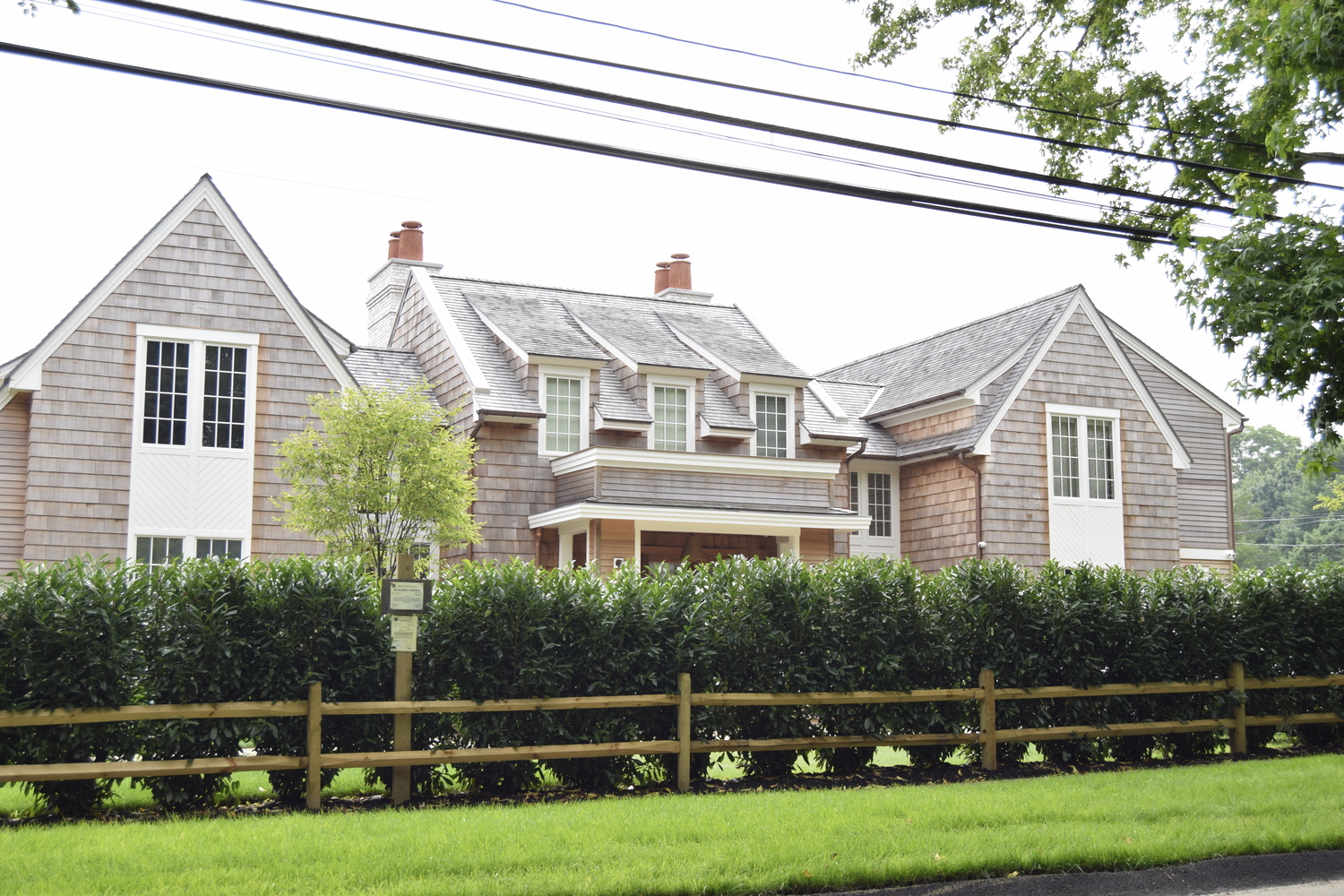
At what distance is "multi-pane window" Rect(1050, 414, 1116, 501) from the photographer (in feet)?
86.8

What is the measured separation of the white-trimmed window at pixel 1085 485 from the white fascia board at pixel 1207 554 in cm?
378

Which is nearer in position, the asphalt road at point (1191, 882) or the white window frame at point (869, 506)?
the asphalt road at point (1191, 882)

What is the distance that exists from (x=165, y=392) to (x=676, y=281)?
567 inches

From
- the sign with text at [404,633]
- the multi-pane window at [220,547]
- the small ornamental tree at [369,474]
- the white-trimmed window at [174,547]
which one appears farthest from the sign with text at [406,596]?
the multi-pane window at [220,547]

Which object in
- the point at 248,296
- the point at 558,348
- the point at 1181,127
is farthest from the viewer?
the point at 558,348

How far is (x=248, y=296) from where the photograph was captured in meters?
20.4

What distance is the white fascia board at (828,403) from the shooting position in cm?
2664

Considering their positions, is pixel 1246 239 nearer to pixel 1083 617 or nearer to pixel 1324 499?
pixel 1083 617

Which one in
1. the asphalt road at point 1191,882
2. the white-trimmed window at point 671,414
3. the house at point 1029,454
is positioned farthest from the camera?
the house at point 1029,454

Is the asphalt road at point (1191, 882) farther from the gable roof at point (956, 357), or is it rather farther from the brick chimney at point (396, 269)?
the brick chimney at point (396, 269)

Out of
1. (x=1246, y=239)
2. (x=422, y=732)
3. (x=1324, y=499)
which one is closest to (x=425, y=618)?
(x=422, y=732)

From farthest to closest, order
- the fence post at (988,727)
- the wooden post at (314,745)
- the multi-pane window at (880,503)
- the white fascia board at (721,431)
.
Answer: the multi-pane window at (880,503), the white fascia board at (721,431), the fence post at (988,727), the wooden post at (314,745)

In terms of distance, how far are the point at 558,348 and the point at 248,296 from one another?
6129 mm

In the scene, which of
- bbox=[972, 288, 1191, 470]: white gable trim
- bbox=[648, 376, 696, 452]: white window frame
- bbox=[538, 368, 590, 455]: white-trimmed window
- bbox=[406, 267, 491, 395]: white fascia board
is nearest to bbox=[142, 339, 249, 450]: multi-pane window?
bbox=[406, 267, 491, 395]: white fascia board
